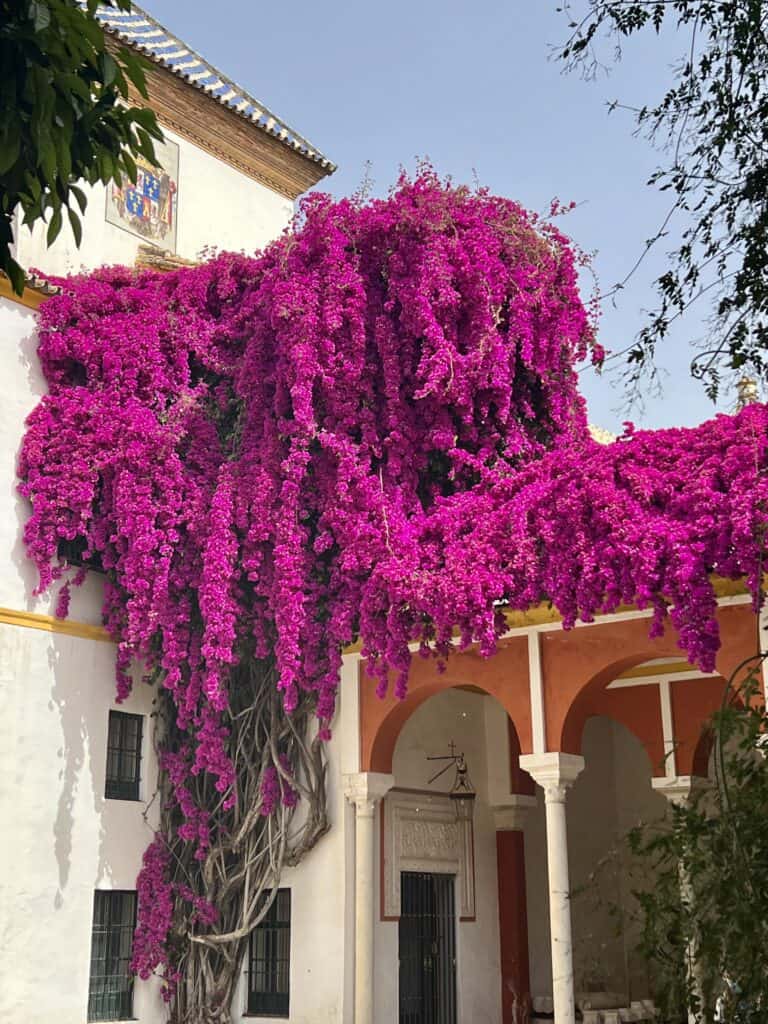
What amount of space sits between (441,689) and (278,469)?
273cm

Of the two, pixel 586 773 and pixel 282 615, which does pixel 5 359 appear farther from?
pixel 586 773

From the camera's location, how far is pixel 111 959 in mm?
12562

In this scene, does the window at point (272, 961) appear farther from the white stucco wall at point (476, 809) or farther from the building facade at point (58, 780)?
the white stucco wall at point (476, 809)

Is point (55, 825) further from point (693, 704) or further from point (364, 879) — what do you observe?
point (693, 704)

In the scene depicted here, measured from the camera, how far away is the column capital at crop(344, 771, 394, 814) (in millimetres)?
12586

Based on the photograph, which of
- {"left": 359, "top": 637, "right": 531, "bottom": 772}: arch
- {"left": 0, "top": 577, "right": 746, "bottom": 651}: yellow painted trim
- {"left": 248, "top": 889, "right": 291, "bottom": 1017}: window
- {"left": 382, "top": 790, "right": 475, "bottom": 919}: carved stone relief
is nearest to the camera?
{"left": 0, "top": 577, "right": 746, "bottom": 651}: yellow painted trim

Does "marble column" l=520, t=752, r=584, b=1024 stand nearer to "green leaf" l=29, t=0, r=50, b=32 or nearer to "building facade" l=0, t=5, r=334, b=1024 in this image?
"building facade" l=0, t=5, r=334, b=1024

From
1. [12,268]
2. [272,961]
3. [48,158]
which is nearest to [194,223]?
[272,961]

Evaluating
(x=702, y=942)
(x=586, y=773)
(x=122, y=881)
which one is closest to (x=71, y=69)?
(x=702, y=942)

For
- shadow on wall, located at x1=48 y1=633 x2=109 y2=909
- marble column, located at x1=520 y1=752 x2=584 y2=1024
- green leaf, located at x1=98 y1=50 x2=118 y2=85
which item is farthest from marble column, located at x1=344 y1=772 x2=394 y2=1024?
green leaf, located at x1=98 y1=50 x2=118 y2=85

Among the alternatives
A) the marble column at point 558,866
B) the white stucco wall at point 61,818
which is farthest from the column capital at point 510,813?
the marble column at point 558,866

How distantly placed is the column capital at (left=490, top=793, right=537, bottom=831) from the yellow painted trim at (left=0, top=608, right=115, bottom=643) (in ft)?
16.2

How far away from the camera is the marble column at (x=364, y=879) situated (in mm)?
12086

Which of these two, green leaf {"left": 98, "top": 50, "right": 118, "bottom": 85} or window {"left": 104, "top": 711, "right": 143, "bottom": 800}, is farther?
window {"left": 104, "top": 711, "right": 143, "bottom": 800}
